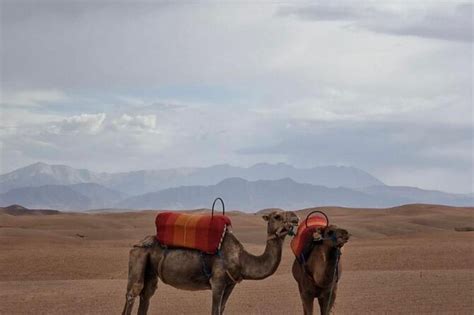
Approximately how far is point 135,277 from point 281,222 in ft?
9.37

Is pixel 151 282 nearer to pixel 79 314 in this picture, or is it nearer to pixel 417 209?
pixel 79 314

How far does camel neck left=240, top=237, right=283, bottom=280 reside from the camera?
492 inches

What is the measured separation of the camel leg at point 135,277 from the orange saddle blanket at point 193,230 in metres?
0.43

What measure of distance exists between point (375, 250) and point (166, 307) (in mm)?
18423

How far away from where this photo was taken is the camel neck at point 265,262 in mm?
12500

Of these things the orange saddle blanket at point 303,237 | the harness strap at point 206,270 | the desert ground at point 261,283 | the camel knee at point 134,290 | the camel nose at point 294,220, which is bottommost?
the desert ground at point 261,283

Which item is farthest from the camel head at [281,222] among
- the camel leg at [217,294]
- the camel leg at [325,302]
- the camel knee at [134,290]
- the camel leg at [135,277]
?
the camel knee at [134,290]

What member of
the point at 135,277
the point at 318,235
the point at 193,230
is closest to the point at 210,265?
the point at 193,230

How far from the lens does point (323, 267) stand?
13.1 metres

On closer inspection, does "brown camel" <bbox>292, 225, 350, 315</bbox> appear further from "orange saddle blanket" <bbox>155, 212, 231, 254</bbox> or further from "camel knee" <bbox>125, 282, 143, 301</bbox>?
"camel knee" <bbox>125, 282, 143, 301</bbox>

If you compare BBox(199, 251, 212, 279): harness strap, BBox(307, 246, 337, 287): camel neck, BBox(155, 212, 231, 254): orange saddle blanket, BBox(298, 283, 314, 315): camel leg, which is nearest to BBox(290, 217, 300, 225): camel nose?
BBox(307, 246, 337, 287): camel neck

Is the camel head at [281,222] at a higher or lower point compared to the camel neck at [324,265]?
higher

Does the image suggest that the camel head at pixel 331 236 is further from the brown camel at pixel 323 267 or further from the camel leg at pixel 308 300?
the camel leg at pixel 308 300

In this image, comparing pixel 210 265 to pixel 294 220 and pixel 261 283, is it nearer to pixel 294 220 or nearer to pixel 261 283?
pixel 294 220
